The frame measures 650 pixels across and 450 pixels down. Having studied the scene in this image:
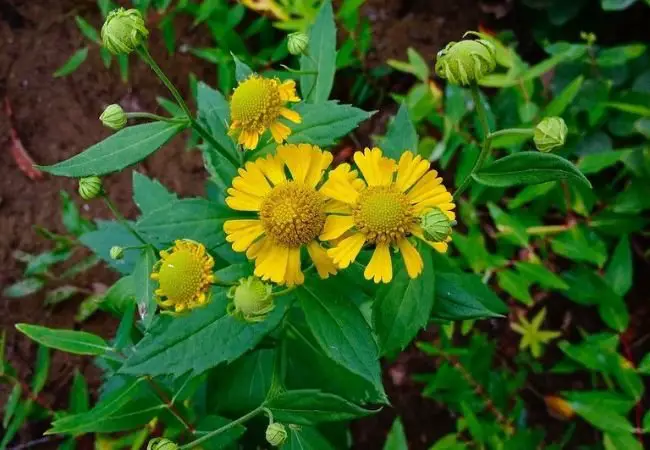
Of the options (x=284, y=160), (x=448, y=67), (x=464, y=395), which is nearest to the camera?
(x=448, y=67)

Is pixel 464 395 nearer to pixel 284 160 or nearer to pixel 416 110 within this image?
pixel 416 110

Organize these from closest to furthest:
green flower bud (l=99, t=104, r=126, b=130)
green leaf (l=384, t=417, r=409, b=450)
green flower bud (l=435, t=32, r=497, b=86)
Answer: green flower bud (l=435, t=32, r=497, b=86) < green flower bud (l=99, t=104, r=126, b=130) < green leaf (l=384, t=417, r=409, b=450)

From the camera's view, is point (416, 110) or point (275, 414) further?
point (416, 110)

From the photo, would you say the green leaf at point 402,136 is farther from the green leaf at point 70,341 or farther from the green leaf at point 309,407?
the green leaf at point 70,341

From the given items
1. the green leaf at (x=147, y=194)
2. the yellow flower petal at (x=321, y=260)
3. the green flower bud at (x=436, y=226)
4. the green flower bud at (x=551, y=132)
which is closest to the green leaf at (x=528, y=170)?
the green flower bud at (x=551, y=132)

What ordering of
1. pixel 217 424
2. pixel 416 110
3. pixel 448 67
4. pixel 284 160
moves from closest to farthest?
pixel 448 67, pixel 284 160, pixel 217 424, pixel 416 110

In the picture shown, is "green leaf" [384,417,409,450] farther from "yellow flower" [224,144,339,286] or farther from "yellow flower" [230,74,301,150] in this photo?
"yellow flower" [230,74,301,150]

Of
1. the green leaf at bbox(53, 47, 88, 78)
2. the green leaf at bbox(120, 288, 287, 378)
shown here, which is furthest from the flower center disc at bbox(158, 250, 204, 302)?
the green leaf at bbox(53, 47, 88, 78)

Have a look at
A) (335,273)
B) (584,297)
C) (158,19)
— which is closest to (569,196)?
(584,297)
